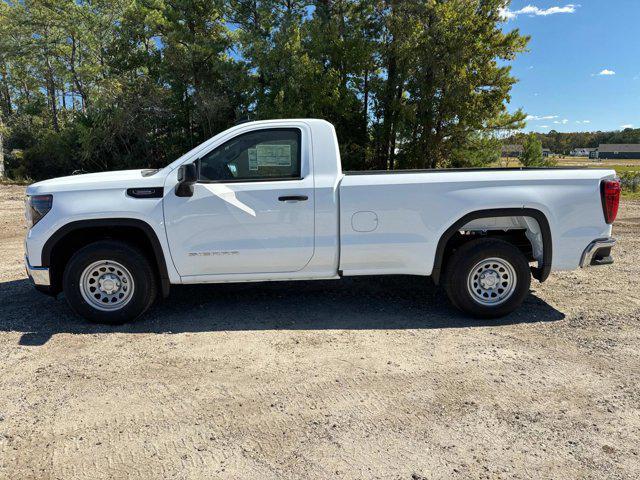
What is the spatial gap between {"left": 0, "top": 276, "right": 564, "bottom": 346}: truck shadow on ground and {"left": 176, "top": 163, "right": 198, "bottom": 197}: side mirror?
4.53 feet

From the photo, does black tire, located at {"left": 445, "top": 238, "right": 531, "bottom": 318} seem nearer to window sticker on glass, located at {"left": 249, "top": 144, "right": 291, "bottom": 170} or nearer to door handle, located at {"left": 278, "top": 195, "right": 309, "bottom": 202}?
door handle, located at {"left": 278, "top": 195, "right": 309, "bottom": 202}

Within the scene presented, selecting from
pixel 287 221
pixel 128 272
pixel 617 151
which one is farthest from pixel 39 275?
pixel 617 151

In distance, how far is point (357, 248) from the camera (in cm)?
469

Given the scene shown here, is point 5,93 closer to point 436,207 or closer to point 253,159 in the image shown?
point 253,159

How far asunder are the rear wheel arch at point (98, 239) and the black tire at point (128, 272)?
0.13 metres

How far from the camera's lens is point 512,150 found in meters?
23.7

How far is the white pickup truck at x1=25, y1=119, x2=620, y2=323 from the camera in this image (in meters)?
4.56

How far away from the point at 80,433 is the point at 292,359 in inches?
65.9

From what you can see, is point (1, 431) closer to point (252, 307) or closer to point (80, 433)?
point (80, 433)

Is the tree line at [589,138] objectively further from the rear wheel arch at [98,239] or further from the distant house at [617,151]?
the rear wheel arch at [98,239]

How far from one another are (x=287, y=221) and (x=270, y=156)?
0.71m

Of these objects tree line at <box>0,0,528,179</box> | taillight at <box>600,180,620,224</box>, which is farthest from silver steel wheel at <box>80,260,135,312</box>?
tree line at <box>0,0,528,179</box>

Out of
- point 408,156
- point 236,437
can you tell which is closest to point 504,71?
point 408,156

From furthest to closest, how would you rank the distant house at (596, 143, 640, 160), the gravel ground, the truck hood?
the distant house at (596, 143, 640, 160)
the truck hood
the gravel ground
